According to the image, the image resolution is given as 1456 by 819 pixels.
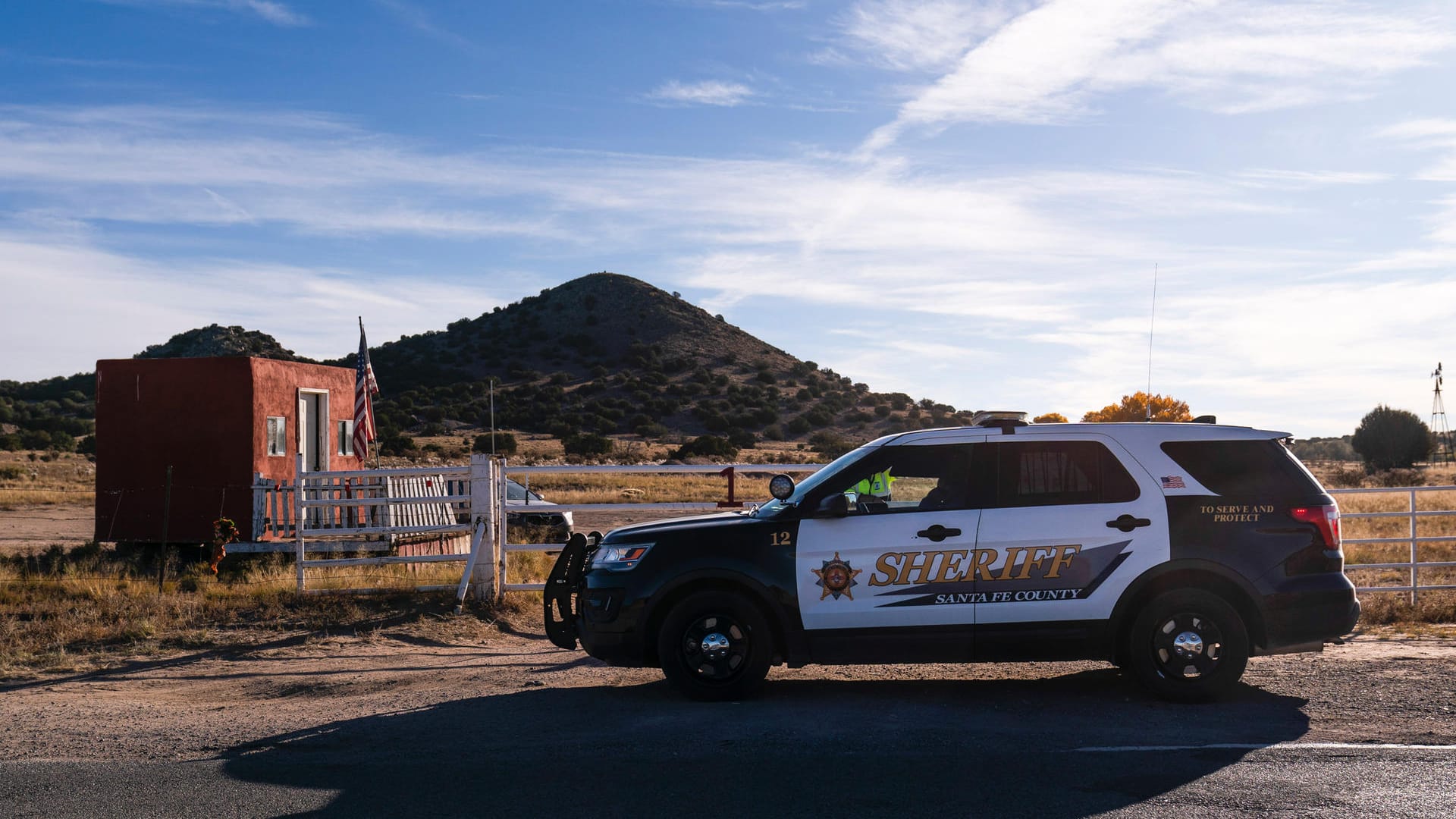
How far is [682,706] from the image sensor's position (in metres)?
7.95

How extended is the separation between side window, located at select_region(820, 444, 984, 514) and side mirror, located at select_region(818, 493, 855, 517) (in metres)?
0.18

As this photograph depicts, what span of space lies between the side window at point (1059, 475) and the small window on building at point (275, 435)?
52.6ft

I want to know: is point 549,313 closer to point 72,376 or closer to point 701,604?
point 72,376

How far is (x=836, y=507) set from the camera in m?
7.93

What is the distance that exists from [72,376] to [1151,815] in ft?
338

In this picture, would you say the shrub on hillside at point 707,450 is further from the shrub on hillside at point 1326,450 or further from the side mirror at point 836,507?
the side mirror at point 836,507

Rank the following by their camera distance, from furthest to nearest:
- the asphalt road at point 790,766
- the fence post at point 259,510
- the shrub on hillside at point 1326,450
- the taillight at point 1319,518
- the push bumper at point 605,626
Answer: the shrub on hillside at point 1326,450 → the fence post at point 259,510 → the push bumper at point 605,626 → the taillight at point 1319,518 → the asphalt road at point 790,766

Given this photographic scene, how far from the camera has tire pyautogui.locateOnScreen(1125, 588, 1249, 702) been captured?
7926 mm

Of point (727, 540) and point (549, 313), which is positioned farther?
point (549, 313)

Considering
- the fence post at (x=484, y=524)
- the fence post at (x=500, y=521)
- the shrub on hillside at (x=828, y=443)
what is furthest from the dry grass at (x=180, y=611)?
the shrub on hillside at (x=828, y=443)

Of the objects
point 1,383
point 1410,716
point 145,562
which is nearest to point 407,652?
point 1410,716

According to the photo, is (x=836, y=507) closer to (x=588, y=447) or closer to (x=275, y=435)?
(x=275, y=435)

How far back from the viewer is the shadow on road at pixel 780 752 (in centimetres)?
578

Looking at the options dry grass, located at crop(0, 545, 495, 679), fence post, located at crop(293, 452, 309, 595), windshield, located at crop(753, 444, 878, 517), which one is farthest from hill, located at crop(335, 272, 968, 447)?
windshield, located at crop(753, 444, 878, 517)
